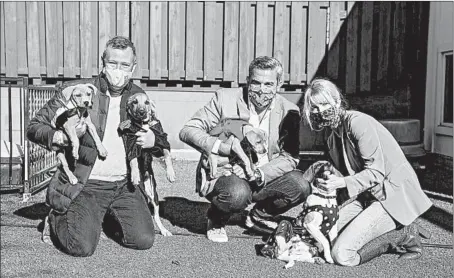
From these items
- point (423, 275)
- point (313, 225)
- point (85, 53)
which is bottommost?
point (423, 275)

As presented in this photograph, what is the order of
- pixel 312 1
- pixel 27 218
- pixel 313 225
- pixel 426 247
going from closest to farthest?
pixel 313 225, pixel 426 247, pixel 27 218, pixel 312 1

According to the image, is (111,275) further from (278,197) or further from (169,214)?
(169,214)

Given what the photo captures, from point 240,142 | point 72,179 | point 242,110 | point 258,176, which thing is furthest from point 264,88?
point 72,179

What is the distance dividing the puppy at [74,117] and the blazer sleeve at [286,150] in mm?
1271

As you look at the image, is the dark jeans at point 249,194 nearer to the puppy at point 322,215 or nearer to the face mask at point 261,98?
the puppy at point 322,215

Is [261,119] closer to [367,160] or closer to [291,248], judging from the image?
[367,160]

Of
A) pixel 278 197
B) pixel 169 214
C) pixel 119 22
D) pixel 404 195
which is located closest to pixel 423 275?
pixel 404 195

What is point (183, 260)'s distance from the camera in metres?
3.98

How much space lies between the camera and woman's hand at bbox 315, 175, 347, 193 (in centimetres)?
396

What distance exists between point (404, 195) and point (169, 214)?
2257 millimetres

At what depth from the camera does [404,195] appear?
13.2ft

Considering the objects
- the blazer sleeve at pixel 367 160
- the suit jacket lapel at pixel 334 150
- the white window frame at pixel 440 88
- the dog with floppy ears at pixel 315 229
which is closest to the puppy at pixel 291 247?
the dog with floppy ears at pixel 315 229

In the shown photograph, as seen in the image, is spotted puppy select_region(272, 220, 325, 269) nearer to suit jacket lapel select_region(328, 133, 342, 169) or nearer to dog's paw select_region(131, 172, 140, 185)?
suit jacket lapel select_region(328, 133, 342, 169)

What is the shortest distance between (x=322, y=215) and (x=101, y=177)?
1646mm
